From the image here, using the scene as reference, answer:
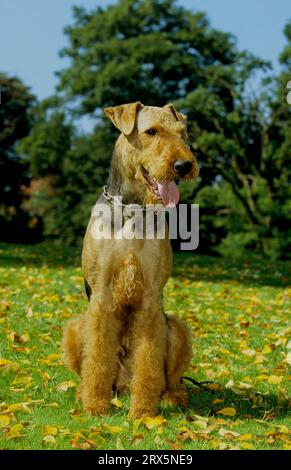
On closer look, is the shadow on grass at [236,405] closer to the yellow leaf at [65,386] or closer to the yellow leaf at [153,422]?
the yellow leaf at [153,422]

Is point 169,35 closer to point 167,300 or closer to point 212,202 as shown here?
point 212,202

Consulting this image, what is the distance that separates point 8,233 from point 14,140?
271 inches

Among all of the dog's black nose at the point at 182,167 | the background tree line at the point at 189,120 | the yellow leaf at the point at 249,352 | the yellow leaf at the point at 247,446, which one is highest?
the background tree line at the point at 189,120

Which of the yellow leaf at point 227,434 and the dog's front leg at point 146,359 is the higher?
the dog's front leg at point 146,359

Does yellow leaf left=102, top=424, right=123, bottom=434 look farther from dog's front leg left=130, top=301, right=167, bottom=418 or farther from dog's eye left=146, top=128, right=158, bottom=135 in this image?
dog's eye left=146, top=128, right=158, bottom=135

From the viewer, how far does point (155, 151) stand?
3688 mm

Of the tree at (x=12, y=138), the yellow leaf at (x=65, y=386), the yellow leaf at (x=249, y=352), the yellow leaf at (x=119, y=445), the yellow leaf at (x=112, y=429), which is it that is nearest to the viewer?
the yellow leaf at (x=119, y=445)

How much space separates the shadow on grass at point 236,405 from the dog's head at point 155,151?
5.14 feet

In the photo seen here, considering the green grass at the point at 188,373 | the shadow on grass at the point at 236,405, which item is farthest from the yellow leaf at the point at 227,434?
the shadow on grass at the point at 236,405

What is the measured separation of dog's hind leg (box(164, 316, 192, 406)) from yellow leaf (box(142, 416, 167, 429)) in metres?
0.46

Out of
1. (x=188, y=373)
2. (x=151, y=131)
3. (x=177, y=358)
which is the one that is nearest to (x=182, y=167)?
(x=151, y=131)

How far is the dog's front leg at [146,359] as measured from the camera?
157 inches

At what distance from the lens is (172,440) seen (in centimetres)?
360
